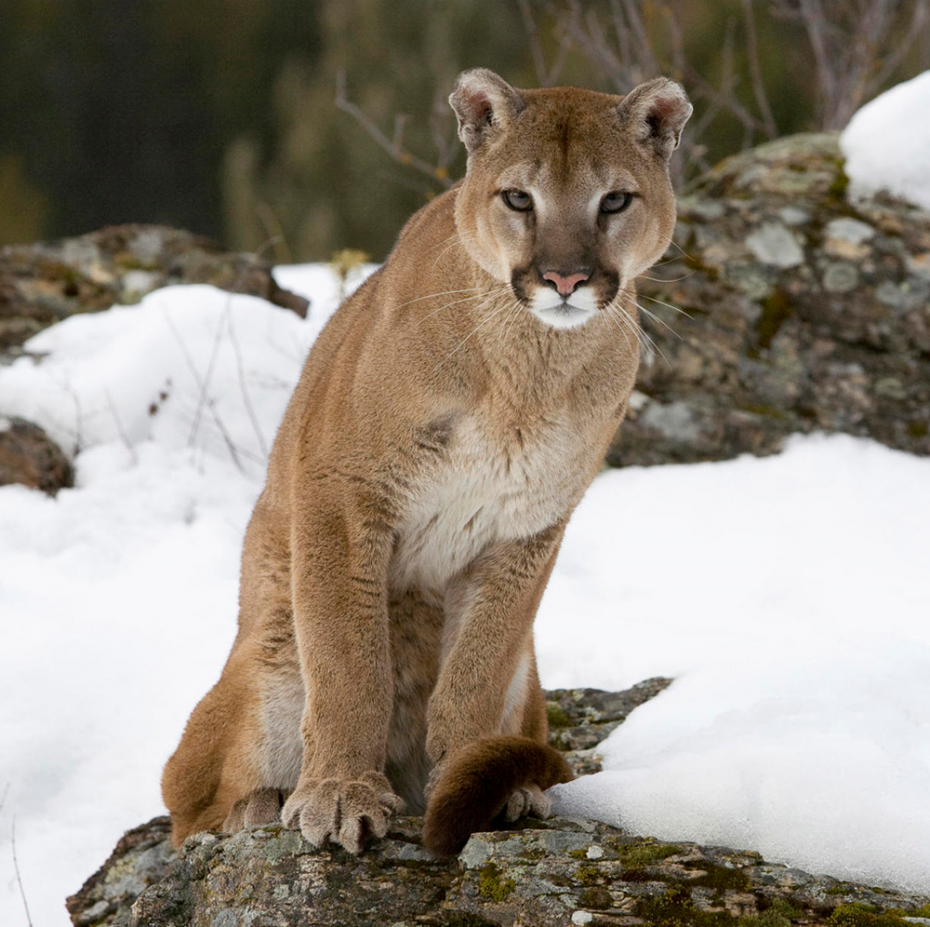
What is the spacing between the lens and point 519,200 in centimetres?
332

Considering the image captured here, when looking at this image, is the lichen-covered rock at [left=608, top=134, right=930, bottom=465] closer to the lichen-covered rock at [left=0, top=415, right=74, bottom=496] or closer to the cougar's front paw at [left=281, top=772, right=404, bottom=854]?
the lichen-covered rock at [left=0, top=415, right=74, bottom=496]

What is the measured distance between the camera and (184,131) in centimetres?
2148

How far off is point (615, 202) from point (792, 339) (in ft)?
11.6

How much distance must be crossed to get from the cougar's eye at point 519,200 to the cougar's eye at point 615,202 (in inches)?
8.0

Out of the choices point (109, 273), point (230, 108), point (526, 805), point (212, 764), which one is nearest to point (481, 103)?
point (526, 805)

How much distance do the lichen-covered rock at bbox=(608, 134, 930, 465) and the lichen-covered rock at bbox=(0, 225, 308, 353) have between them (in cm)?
290

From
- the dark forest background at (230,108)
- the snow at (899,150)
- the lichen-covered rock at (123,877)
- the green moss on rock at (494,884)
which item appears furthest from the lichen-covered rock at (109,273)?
the dark forest background at (230,108)

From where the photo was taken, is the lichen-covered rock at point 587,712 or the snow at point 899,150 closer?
the lichen-covered rock at point 587,712

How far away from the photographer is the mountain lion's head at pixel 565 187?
126 inches

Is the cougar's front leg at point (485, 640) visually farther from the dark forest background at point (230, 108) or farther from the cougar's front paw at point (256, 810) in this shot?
the dark forest background at point (230, 108)

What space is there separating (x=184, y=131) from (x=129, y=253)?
46.5 feet

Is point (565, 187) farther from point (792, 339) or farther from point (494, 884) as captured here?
point (792, 339)

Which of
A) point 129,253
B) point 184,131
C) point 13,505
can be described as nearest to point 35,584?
point 13,505

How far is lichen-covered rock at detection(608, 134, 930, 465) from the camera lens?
6.45 m
